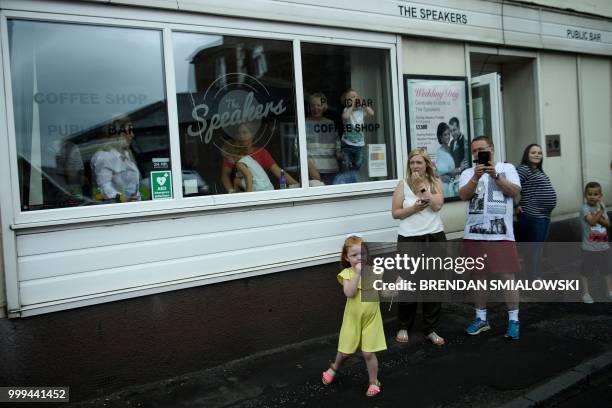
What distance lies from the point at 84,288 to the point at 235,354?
58.6 inches

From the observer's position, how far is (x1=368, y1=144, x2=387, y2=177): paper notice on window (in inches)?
252

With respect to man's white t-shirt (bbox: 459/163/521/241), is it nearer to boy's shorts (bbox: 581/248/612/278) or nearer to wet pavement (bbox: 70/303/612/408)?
wet pavement (bbox: 70/303/612/408)

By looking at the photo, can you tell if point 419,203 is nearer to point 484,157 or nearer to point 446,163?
point 484,157

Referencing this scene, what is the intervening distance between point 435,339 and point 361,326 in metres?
1.41

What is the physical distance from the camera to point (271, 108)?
570cm

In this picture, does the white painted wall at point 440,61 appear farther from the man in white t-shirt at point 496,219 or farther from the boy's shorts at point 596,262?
the boy's shorts at point 596,262

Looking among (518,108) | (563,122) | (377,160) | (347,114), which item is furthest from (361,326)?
(563,122)

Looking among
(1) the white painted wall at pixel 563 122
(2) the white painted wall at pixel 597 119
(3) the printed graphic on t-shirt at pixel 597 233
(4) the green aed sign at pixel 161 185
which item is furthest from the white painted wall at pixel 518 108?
(4) the green aed sign at pixel 161 185

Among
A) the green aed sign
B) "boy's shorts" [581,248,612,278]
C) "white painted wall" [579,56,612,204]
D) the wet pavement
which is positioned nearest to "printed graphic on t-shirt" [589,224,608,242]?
"boy's shorts" [581,248,612,278]

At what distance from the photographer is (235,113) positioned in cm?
552

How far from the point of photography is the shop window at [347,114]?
5.97 metres

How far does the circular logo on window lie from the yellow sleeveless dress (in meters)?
1.97

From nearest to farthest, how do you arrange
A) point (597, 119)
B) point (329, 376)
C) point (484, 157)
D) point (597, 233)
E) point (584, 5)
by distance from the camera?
point (329, 376) → point (484, 157) → point (597, 233) → point (584, 5) → point (597, 119)

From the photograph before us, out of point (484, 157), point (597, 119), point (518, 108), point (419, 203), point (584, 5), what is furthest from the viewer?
point (597, 119)
